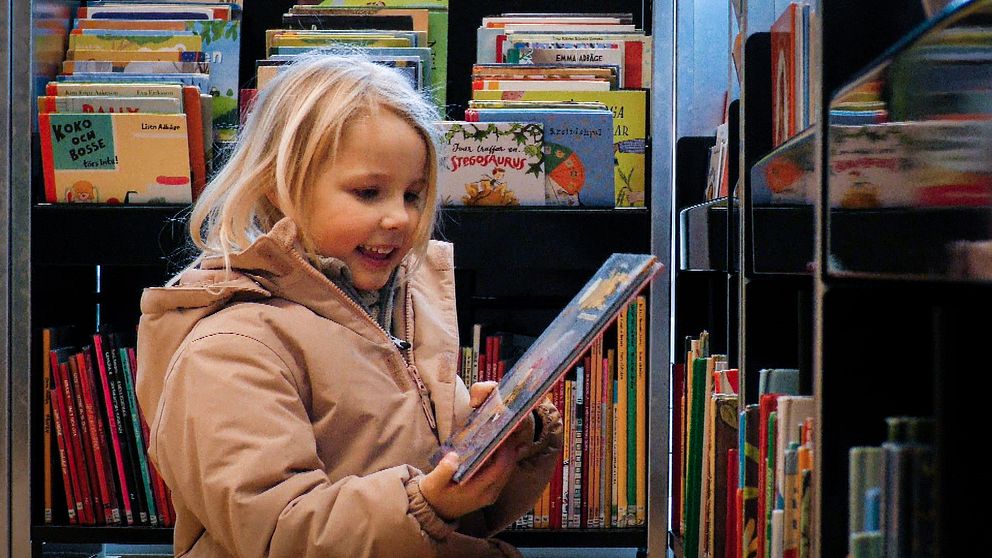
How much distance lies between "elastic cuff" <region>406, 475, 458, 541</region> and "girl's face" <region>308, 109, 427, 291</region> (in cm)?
31

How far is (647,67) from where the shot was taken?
2.21 meters

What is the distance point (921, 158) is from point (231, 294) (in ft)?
2.67

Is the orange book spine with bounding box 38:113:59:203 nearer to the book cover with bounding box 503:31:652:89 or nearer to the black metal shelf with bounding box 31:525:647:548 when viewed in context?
the black metal shelf with bounding box 31:525:647:548

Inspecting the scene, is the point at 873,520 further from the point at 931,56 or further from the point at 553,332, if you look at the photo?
the point at 553,332

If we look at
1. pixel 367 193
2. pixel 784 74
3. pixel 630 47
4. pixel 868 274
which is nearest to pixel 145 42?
pixel 630 47

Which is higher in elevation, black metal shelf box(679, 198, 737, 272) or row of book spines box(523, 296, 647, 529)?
black metal shelf box(679, 198, 737, 272)

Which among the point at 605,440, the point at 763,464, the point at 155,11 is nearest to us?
the point at 763,464

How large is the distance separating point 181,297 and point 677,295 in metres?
1.22

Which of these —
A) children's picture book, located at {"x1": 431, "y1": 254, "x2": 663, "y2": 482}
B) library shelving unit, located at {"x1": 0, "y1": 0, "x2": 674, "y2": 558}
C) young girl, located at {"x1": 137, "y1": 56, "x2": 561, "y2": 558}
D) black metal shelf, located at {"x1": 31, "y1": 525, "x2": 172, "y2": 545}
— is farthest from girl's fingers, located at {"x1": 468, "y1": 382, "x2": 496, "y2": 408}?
black metal shelf, located at {"x1": 31, "y1": 525, "x2": 172, "y2": 545}

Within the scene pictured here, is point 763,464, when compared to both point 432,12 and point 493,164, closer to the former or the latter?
point 493,164

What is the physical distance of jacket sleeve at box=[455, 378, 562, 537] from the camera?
136 centimetres

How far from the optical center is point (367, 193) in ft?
4.26

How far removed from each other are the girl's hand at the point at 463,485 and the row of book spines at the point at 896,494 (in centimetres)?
42

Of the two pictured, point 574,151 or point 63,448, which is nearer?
point 574,151
